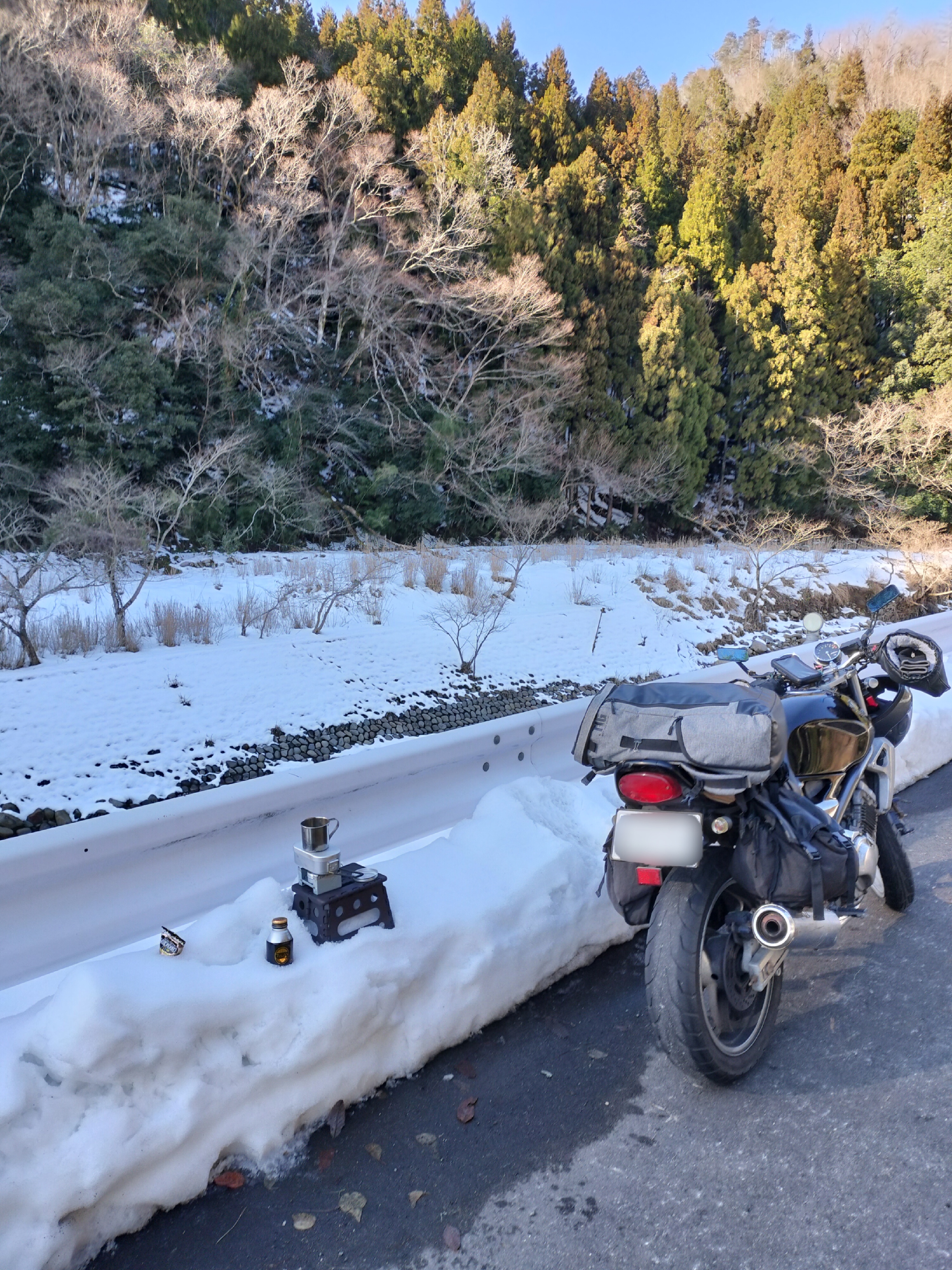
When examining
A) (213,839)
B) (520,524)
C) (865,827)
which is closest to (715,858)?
(865,827)

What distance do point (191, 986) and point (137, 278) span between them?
57.7ft

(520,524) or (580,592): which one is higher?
(520,524)

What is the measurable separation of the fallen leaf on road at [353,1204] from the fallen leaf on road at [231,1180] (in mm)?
226

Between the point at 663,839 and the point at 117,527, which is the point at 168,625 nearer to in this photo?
the point at 117,527

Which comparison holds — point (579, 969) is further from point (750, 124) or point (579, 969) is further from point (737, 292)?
point (750, 124)

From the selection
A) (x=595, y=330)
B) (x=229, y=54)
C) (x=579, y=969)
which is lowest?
(x=579, y=969)

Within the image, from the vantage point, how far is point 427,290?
1888cm

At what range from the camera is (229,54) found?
22.7m

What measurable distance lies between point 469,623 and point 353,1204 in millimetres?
5957

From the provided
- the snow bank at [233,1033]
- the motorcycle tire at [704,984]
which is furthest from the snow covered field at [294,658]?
the motorcycle tire at [704,984]

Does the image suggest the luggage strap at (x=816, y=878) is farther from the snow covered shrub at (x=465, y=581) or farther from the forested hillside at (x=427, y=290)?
the forested hillside at (x=427, y=290)

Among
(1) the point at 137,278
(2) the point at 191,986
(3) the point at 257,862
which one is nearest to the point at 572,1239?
(2) the point at 191,986

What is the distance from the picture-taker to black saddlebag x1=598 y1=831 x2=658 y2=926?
85.9 inches

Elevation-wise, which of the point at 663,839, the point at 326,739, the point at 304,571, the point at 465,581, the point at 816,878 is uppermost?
the point at 304,571
